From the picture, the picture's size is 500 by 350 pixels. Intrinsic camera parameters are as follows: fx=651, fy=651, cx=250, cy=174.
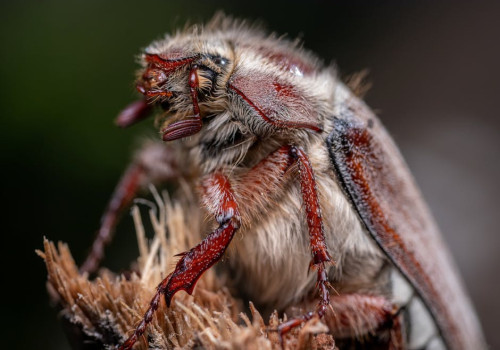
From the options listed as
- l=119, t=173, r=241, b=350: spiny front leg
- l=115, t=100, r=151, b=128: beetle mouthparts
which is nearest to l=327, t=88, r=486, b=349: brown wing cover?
l=119, t=173, r=241, b=350: spiny front leg

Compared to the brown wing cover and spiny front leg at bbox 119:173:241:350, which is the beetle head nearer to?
spiny front leg at bbox 119:173:241:350

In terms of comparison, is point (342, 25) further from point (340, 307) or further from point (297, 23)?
point (340, 307)

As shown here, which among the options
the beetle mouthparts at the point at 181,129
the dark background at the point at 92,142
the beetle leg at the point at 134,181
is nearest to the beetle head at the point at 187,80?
the beetle mouthparts at the point at 181,129

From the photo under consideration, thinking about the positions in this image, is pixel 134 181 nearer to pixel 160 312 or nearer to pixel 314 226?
pixel 160 312

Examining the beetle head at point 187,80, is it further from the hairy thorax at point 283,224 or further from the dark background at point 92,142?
the dark background at point 92,142

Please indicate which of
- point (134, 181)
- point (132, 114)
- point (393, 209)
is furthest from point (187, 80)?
point (393, 209)

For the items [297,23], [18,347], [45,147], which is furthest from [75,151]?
[297,23]
